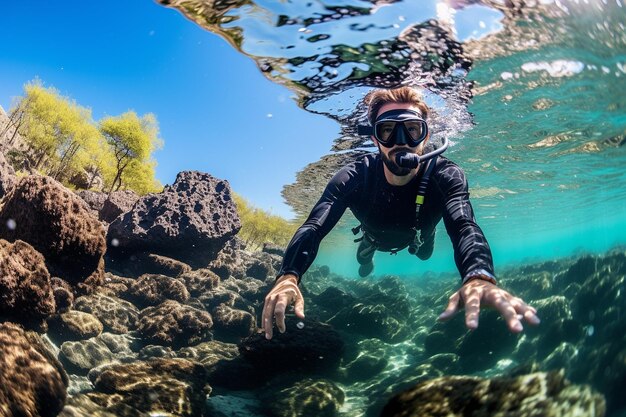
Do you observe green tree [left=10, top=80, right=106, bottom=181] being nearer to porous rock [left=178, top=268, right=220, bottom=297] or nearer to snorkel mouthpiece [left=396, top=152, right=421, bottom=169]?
porous rock [left=178, top=268, right=220, bottom=297]

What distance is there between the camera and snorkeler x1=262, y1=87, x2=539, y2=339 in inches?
115

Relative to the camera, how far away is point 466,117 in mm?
12359

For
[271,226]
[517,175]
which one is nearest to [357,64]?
[517,175]

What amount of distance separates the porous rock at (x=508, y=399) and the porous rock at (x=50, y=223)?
6023 mm

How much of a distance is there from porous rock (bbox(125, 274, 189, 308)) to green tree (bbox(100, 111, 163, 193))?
14701 millimetres

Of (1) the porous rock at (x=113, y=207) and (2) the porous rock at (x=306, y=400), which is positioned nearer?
(2) the porous rock at (x=306, y=400)

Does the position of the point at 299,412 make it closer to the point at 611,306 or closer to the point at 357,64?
the point at 611,306

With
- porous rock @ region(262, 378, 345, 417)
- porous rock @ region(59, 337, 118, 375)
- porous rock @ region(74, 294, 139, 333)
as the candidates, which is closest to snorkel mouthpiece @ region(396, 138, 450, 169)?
porous rock @ region(262, 378, 345, 417)

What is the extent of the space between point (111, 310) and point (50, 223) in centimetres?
233

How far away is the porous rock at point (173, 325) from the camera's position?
6702 mm

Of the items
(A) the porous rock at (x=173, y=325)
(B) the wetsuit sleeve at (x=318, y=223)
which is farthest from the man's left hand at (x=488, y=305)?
(A) the porous rock at (x=173, y=325)

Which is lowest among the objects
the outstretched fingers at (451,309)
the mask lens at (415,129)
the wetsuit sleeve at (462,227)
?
the outstretched fingers at (451,309)

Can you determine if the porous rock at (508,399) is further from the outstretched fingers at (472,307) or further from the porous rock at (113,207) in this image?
the porous rock at (113,207)

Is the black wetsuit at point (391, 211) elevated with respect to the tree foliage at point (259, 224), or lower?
lower
